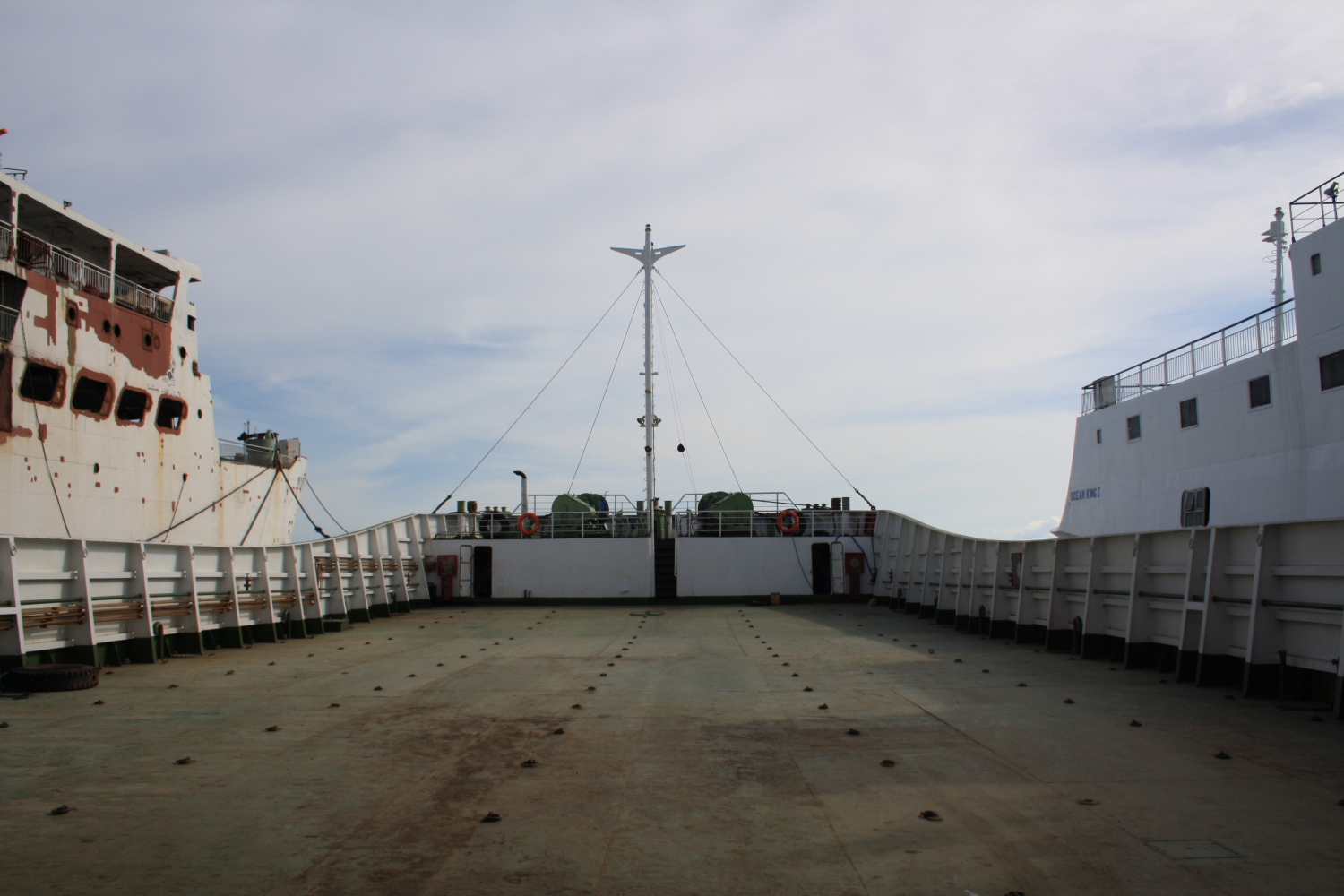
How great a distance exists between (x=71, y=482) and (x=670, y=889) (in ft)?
54.5

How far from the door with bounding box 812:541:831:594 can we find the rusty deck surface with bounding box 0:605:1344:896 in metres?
15.8

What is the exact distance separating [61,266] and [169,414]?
4045mm

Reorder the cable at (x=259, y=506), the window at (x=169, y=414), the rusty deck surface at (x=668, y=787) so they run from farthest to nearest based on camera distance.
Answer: the cable at (x=259, y=506)
the window at (x=169, y=414)
the rusty deck surface at (x=668, y=787)

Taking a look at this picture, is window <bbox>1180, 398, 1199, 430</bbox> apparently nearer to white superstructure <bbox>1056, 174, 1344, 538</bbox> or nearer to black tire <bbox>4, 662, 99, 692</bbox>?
white superstructure <bbox>1056, 174, 1344, 538</bbox>

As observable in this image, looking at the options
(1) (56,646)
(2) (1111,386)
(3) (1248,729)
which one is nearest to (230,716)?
(1) (56,646)

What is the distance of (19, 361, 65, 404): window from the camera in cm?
1436

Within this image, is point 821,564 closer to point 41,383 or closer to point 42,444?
point 42,444

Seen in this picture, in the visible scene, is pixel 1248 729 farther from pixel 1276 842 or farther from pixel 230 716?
pixel 230 716

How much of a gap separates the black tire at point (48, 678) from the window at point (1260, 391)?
806 inches

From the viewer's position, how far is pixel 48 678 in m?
7.79

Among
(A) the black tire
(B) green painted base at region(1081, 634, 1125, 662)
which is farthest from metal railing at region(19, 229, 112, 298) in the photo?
(B) green painted base at region(1081, 634, 1125, 662)

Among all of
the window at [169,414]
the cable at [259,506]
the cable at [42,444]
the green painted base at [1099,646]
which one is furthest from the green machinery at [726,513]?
the cable at [42,444]

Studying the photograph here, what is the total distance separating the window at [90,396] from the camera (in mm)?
15586

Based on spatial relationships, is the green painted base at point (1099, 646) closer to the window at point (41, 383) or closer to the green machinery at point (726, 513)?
the green machinery at point (726, 513)
